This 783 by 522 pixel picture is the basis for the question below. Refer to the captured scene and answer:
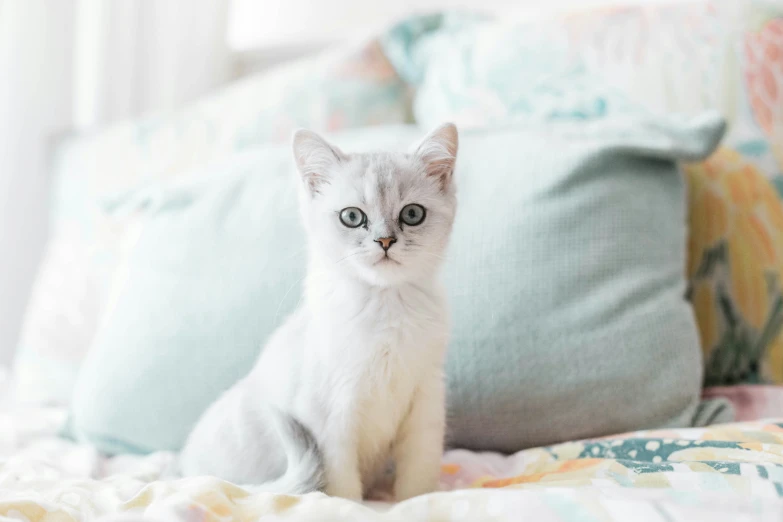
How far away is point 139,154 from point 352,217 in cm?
99

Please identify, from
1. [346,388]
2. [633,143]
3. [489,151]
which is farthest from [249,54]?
[346,388]

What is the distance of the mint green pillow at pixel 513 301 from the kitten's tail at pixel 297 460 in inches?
10.0

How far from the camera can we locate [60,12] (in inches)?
71.5

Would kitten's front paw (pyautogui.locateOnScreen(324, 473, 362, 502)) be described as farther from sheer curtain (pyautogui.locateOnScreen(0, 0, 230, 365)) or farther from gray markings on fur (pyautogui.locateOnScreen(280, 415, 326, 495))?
sheer curtain (pyautogui.locateOnScreen(0, 0, 230, 365))

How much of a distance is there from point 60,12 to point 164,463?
136cm

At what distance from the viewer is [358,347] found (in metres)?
0.83

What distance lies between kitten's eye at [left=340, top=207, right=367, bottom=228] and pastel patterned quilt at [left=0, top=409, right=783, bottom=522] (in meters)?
0.32

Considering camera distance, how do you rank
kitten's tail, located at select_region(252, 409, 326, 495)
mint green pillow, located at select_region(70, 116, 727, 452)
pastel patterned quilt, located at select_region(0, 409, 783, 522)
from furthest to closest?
mint green pillow, located at select_region(70, 116, 727, 452) < kitten's tail, located at select_region(252, 409, 326, 495) < pastel patterned quilt, located at select_region(0, 409, 783, 522)

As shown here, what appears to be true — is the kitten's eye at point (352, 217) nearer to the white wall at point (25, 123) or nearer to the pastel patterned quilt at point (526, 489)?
the pastel patterned quilt at point (526, 489)

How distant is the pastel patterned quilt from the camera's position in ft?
1.99

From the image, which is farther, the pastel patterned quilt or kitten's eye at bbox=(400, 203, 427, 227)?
kitten's eye at bbox=(400, 203, 427, 227)

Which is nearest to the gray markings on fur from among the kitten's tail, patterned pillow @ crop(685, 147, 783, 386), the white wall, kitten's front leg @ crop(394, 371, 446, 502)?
the kitten's tail

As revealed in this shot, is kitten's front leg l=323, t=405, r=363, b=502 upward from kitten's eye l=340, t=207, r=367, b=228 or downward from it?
downward

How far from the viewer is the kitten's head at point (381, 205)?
2.69 ft
